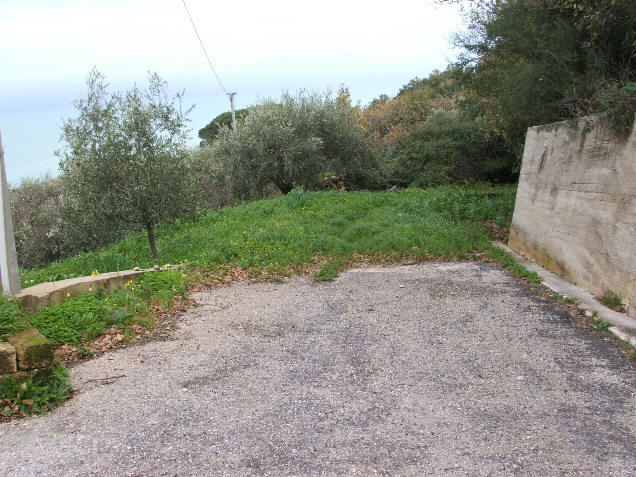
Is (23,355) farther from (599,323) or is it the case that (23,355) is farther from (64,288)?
(599,323)

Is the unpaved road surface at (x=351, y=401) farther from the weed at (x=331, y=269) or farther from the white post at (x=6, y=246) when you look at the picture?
the weed at (x=331, y=269)

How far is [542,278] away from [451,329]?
104 inches

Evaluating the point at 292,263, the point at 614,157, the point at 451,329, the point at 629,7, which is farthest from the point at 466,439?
the point at 629,7

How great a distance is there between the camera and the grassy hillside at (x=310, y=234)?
892cm

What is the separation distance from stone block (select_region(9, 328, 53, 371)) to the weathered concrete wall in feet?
20.0

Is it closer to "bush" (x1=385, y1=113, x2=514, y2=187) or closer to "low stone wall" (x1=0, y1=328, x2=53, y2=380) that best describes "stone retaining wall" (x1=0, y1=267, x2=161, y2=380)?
"low stone wall" (x1=0, y1=328, x2=53, y2=380)

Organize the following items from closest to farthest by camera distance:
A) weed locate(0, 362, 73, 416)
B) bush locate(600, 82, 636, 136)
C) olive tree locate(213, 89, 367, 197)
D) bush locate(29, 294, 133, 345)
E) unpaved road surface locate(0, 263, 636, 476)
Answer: unpaved road surface locate(0, 263, 636, 476) → weed locate(0, 362, 73, 416) → bush locate(29, 294, 133, 345) → bush locate(600, 82, 636, 136) → olive tree locate(213, 89, 367, 197)

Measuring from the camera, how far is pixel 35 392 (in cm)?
402

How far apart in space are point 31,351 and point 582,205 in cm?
694

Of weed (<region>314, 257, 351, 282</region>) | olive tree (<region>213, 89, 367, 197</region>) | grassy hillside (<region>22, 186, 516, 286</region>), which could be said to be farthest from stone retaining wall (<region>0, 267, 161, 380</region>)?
olive tree (<region>213, 89, 367, 197</region>)

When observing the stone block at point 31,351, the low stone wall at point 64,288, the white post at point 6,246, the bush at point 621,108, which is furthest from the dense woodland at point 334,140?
the stone block at point 31,351

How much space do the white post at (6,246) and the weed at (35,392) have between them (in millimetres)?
1440

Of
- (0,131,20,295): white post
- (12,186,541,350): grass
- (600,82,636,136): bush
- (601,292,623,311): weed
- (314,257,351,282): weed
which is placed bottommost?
(314,257,351,282): weed

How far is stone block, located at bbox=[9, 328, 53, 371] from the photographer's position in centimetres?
401
